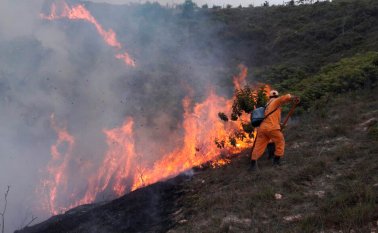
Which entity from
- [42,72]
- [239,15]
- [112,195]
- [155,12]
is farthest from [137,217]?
[239,15]

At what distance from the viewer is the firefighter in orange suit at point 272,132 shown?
762 centimetres

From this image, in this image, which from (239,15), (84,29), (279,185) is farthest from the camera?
(239,15)

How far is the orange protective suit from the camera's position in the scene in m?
7.62

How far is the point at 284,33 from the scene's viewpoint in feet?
76.2

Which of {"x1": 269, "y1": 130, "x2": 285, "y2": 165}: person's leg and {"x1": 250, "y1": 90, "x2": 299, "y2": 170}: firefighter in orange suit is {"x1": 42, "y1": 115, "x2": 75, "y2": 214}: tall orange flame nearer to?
{"x1": 250, "y1": 90, "x2": 299, "y2": 170}: firefighter in orange suit

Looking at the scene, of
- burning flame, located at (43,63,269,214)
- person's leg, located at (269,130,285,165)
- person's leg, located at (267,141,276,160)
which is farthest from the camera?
burning flame, located at (43,63,269,214)

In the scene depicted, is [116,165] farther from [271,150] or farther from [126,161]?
[271,150]

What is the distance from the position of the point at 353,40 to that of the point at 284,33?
17.0 ft

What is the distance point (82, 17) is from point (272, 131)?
535 inches

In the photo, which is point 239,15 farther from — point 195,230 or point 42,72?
point 195,230

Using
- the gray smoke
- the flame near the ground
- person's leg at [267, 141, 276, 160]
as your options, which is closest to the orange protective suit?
person's leg at [267, 141, 276, 160]

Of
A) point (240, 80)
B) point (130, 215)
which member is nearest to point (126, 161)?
point (130, 215)

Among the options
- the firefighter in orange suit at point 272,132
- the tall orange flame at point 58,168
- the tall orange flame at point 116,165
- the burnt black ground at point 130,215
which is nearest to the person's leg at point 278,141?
the firefighter in orange suit at point 272,132

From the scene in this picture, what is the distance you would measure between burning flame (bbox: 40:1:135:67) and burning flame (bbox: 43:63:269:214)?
19.0 feet
